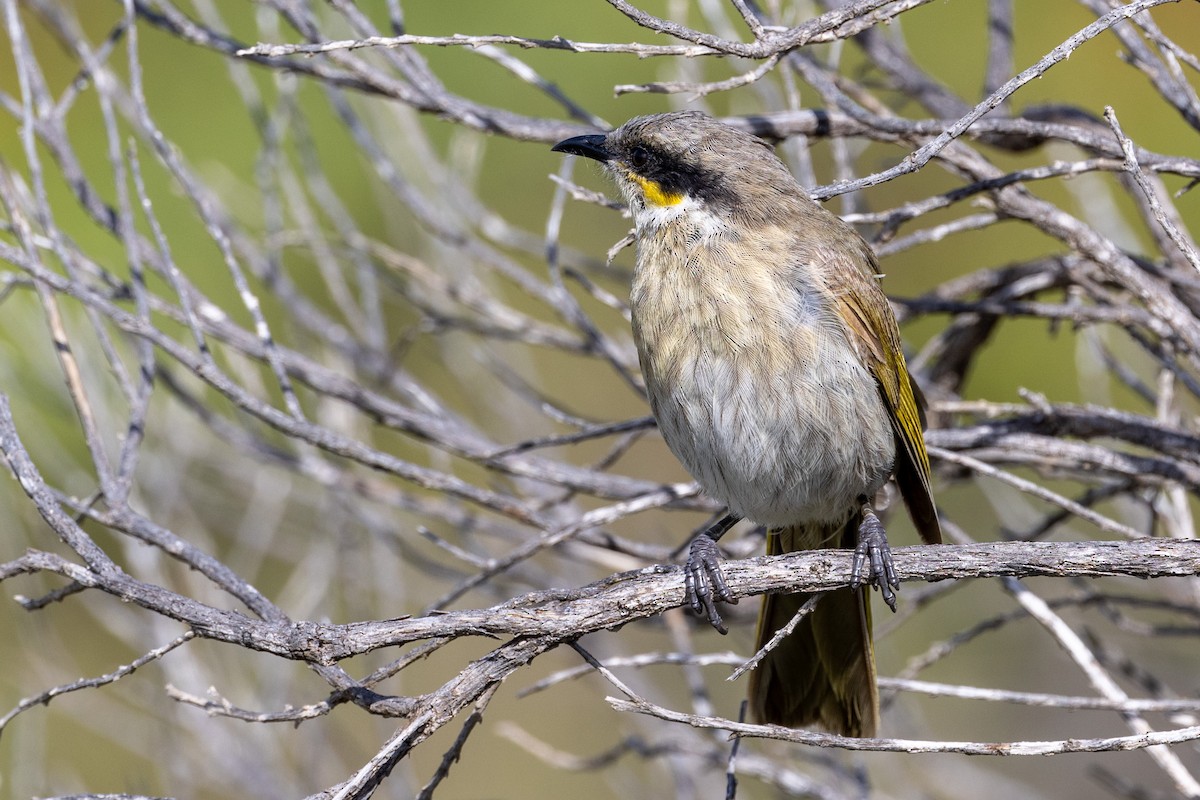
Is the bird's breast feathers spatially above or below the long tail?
above

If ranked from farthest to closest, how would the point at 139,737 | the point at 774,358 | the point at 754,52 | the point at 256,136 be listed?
1. the point at 256,136
2. the point at 139,737
3. the point at 774,358
4. the point at 754,52

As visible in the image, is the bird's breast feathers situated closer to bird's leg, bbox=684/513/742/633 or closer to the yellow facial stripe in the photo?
the yellow facial stripe

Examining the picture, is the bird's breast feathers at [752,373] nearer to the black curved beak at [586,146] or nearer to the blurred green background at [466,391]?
the black curved beak at [586,146]

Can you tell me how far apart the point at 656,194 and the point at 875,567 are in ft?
4.33

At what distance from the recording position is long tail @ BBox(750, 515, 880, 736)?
11.4ft

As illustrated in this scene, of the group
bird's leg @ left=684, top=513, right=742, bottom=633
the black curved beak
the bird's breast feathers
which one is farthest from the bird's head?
bird's leg @ left=684, top=513, right=742, bottom=633

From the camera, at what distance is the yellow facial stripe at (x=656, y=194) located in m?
3.55

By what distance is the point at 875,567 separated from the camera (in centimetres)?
283

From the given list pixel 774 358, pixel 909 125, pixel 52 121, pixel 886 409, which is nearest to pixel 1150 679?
pixel 886 409

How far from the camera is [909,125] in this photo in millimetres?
3266

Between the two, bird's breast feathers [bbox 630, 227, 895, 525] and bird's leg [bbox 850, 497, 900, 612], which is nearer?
bird's leg [bbox 850, 497, 900, 612]

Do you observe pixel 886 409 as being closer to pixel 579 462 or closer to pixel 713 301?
pixel 713 301

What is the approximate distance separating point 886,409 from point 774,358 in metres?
0.42

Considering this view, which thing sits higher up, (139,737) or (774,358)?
(774,358)
